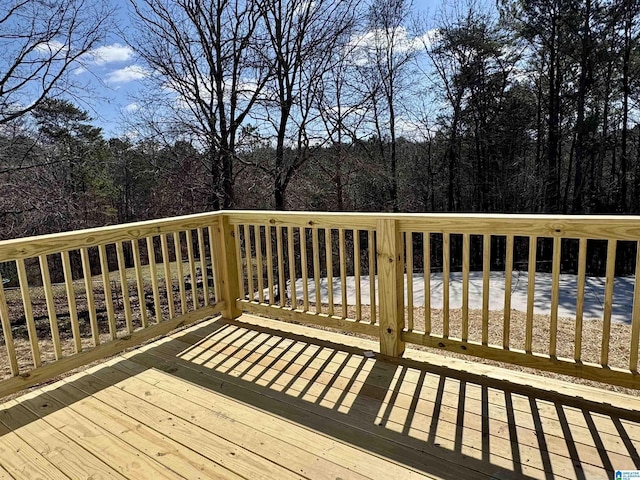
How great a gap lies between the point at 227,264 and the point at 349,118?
19.9 feet

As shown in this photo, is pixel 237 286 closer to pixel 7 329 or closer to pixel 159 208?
pixel 7 329

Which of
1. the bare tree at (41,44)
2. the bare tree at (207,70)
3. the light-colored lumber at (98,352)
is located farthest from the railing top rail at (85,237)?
the bare tree at (41,44)

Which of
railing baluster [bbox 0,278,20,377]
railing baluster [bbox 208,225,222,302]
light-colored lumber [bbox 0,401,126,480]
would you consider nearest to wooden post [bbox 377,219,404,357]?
railing baluster [bbox 208,225,222,302]

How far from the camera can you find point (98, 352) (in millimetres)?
2512

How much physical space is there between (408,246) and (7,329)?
2.21 meters

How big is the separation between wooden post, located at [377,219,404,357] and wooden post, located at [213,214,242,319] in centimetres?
136

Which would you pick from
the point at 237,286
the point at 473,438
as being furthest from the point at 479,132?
the point at 473,438

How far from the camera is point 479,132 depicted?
11.0 m

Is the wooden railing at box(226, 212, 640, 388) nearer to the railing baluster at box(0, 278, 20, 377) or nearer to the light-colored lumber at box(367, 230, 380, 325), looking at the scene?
the light-colored lumber at box(367, 230, 380, 325)

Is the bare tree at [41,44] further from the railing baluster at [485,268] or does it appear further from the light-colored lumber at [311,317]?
the railing baluster at [485,268]

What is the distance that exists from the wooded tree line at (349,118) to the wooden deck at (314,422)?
515 cm

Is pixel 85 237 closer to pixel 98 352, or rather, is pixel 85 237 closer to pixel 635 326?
pixel 98 352

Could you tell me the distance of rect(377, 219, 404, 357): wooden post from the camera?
241 centimetres

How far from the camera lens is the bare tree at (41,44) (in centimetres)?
570
